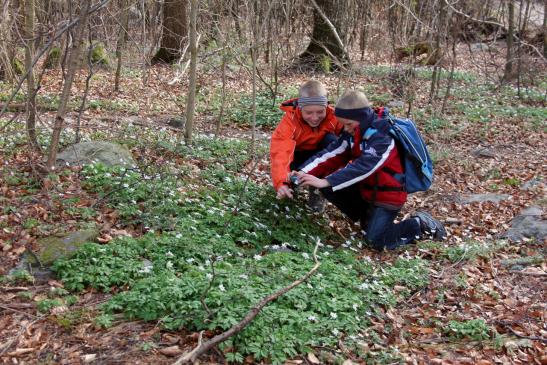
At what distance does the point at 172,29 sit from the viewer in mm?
17156

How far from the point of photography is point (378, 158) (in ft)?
19.6

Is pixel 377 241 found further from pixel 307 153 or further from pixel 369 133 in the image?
pixel 307 153

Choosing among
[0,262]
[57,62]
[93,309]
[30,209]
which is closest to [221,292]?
[93,309]

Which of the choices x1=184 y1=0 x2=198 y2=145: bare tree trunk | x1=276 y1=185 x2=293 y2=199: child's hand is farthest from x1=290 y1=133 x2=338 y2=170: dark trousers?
x1=184 y1=0 x2=198 y2=145: bare tree trunk

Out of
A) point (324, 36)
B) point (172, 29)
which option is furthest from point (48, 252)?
point (324, 36)

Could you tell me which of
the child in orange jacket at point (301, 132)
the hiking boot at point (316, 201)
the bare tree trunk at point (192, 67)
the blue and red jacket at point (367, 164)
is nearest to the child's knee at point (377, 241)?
the blue and red jacket at point (367, 164)

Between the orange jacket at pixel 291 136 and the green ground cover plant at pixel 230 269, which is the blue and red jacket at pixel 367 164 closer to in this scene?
the orange jacket at pixel 291 136

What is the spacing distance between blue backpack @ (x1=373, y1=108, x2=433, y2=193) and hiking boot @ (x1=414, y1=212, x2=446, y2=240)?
0.45 metres

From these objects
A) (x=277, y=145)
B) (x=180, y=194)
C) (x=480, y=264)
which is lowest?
(x=480, y=264)

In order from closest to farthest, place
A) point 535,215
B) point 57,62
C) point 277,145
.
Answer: point 277,145
point 535,215
point 57,62

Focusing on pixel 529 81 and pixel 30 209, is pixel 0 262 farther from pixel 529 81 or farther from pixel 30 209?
pixel 529 81

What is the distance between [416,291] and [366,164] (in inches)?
56.6

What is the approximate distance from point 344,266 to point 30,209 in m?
2.98

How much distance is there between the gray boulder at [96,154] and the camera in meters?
6.64
